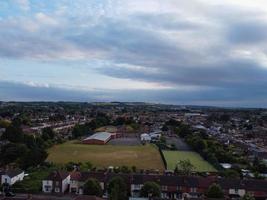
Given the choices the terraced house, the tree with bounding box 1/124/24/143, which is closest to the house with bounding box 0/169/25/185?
the terraced house

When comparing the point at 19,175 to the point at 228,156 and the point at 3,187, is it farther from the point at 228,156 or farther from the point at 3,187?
the point at 228,156

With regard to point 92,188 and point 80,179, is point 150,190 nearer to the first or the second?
point 92,188

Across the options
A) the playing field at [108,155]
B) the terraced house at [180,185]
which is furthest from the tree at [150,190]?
the playing field at [108,155]

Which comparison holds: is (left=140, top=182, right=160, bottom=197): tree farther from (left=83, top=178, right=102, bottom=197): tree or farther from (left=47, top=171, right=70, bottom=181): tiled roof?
(left=47, top=171, right=70, bottom=181): tiled roof

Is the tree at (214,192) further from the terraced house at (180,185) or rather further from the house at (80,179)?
the house at (80,179)

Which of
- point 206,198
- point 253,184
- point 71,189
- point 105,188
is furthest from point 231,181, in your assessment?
point 71,189
